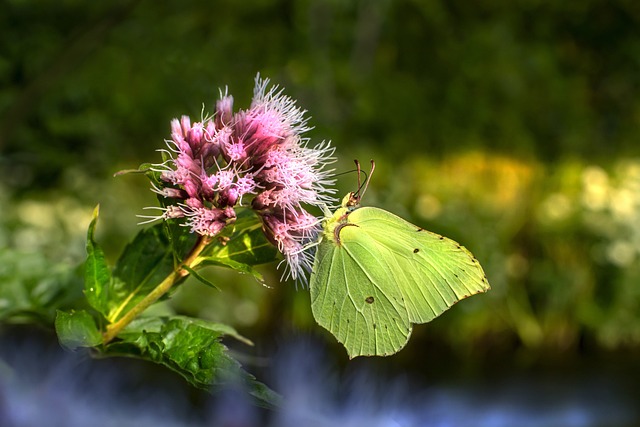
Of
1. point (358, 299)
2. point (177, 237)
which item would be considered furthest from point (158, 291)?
point (358, 299)

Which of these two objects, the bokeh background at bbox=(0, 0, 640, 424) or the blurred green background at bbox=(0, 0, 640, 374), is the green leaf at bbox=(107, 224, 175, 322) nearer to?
the bokeh background at bbox=(0, 0, 640, 424)

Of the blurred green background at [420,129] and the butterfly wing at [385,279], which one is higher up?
the blurred green background at [420,129]

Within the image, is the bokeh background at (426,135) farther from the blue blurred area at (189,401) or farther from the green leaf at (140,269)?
the blue blurred area at (189,401)

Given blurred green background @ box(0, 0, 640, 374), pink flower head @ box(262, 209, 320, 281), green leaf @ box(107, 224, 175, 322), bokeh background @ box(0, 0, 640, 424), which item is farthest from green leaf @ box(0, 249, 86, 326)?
blurred green background @ box(0, 0, 640, 374)

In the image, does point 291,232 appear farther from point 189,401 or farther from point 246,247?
point 189,401

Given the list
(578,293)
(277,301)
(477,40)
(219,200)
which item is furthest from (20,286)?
(477,40)

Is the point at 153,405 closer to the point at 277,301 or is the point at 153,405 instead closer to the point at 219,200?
the point at 219,200

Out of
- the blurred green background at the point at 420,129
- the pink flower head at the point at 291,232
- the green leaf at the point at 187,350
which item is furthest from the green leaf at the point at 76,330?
the blurred green background at the point at 420,129
